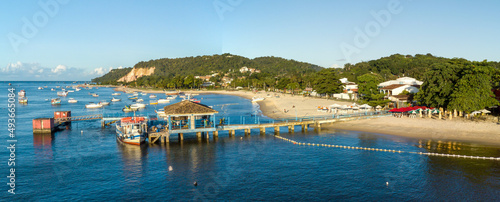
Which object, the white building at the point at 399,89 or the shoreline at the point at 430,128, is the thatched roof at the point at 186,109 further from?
the white building at the point at 399,89

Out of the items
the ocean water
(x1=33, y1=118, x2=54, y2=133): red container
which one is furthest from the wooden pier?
(x1=33, y1=118, x2=54, y2=133): red container

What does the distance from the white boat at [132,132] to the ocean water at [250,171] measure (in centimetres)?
99

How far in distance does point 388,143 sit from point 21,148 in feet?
155

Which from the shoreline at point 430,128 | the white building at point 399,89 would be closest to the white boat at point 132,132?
the shoreline at point 430,128

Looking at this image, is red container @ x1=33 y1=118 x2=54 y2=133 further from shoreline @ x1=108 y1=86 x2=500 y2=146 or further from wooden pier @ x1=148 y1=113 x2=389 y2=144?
shoreline @ x1=108 y1=86 x2=500 y2=146

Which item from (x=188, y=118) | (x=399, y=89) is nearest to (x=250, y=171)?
(x=188, y=118)

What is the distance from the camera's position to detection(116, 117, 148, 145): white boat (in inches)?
A: 1730

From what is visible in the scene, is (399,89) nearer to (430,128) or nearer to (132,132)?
(430,128)

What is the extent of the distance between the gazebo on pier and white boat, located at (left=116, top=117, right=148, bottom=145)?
3577mm

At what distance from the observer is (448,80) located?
57219 mm

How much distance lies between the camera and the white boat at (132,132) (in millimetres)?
43938

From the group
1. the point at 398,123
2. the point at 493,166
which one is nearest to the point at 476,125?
the point at 398,123

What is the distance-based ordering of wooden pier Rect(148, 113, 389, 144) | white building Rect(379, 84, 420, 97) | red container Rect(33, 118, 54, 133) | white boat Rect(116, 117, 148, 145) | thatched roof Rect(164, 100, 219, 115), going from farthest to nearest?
white building Rect(379, 84, 420, 97) → red container Rect(33, 118, 54, 133) → wooden pier Rect(148, 113, 389, 144) → thatched roof Rect(164, 100, 219, 115) → white boat Rect(116, 117, 148, 145)

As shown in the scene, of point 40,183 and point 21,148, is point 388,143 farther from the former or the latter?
point 21,148
